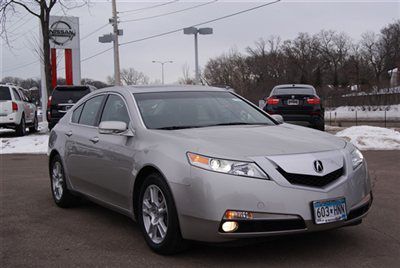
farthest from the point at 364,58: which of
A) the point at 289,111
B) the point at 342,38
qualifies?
the point at 289,111

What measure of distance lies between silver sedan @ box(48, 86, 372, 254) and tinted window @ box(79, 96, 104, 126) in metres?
0.20

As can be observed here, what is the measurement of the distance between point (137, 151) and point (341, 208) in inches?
75.9

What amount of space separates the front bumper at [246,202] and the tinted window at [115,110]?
1.55 m

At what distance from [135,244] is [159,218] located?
0.56 metres

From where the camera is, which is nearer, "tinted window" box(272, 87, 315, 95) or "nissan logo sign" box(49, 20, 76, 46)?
"tinted window" box(272, 87, 315, 95)

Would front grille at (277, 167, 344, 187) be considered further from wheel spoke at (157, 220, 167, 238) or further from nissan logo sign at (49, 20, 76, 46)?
nissan logo sign at (49, 20, 76, 46)

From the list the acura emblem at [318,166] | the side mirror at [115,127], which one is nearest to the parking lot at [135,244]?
the acura emblem at [318,166]

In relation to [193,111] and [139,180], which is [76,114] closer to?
[193,111]

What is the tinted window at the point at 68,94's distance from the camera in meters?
17.0

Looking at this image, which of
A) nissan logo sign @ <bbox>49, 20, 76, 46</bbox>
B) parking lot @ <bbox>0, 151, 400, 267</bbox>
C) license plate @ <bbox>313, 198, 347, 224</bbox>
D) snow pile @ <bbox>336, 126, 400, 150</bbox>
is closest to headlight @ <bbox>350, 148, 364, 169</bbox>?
license plate @ <bbox>313, 198, 347, 224</bbox>

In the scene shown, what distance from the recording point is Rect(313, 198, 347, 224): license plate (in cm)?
413

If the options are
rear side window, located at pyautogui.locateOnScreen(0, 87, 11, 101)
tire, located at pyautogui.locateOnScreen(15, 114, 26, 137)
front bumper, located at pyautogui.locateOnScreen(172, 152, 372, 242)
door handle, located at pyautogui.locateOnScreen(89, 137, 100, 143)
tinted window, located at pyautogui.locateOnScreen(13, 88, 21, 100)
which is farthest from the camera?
tire, located at pyautogui.locateOnScreen(15, 114, 26, 137)

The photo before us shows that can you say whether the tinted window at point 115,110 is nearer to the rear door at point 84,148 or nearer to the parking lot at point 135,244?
the rear door at point 84,148

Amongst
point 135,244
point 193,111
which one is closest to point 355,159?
point 193,111
